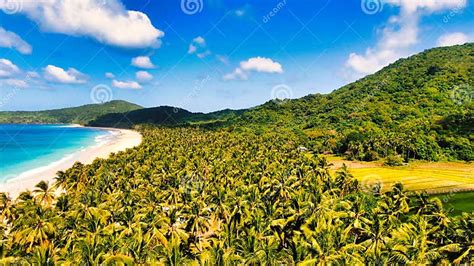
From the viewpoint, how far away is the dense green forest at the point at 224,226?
33969mm

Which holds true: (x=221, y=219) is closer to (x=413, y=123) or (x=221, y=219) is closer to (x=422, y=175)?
(x=422, y=175)

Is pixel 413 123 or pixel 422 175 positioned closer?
pixel 422 175

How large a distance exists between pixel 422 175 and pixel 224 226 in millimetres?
72953

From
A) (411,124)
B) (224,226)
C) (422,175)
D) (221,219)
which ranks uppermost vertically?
(411,124)

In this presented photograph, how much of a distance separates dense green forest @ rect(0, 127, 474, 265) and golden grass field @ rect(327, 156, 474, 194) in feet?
76.1

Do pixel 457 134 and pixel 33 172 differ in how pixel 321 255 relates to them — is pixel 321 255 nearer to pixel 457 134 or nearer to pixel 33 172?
pixel 33 172

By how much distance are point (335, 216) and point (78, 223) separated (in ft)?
102

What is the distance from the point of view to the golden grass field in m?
80.9

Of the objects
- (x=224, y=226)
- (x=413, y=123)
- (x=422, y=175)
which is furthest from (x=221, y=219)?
(x=413, y=123)

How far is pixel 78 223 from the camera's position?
42.8 meters

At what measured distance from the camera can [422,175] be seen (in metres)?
95.7

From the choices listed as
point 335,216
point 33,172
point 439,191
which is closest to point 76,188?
point 335,216

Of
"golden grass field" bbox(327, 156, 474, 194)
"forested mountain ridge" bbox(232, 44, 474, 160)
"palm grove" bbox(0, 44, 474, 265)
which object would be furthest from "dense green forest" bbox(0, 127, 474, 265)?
"forested mountain ridge" bbox(232, 44, 474, 160)

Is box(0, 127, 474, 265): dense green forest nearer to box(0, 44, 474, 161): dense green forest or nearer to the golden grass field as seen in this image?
the golden grass field
